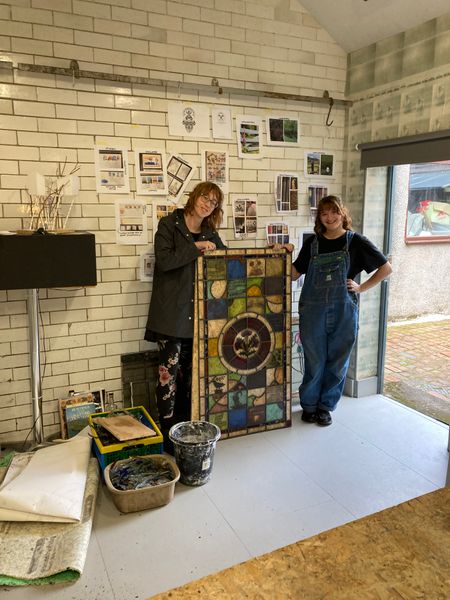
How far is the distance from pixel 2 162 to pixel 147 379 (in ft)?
5.89

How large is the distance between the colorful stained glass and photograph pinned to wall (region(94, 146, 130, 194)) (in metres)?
0.79

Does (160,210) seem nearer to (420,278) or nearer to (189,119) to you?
(189,119)

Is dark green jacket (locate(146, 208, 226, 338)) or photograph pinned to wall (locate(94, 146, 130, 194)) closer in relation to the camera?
dark green jacket (locate(146, 208, 226, 338))

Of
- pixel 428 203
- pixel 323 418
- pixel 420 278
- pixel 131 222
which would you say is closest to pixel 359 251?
pixel 323 418

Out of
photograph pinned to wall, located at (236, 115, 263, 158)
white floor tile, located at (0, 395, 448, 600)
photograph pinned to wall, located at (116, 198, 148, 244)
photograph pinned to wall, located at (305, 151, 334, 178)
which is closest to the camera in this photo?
white floor tile, located at (0, 395, 448, 600)

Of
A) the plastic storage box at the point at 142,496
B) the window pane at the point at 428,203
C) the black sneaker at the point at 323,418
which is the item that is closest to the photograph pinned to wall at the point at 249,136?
the black sneaker at the point at 323,418

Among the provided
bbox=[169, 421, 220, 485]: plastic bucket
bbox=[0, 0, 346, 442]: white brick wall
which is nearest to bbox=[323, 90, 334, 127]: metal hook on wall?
bbox=[0, 0, 346, 442]: white brick wall

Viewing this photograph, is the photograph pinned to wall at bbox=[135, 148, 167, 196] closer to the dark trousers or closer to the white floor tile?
the dark trousers

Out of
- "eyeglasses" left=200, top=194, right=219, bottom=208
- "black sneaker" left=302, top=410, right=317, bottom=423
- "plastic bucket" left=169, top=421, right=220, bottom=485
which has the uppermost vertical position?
"eyeglasses" left=200, top=194, right=219, bottom=208

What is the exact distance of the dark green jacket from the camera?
314 centimetres

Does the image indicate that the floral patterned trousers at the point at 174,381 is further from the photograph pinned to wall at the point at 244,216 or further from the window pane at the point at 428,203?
the window pane at the point at 428,203

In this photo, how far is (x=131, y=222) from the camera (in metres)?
3.40

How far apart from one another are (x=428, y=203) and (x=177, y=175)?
13.2 feet

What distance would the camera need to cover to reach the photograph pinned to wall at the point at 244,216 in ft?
12.3
